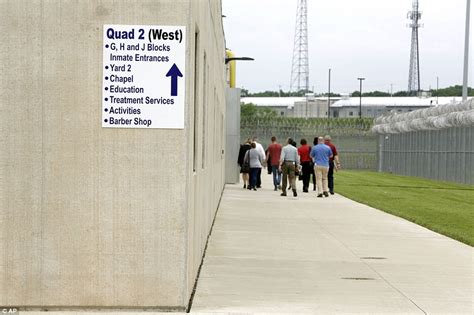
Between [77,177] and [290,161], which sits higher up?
[77,177]

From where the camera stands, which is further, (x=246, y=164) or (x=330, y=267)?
(x=246, y=164)

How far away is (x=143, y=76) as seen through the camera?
8.17 m

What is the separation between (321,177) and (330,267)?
50.2 feet

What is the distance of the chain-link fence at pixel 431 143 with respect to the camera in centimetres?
3847

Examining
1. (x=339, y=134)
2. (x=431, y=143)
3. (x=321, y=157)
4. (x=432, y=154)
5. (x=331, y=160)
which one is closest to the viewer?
(x=321, y=157)

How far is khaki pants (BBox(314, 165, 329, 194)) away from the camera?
85.7ft

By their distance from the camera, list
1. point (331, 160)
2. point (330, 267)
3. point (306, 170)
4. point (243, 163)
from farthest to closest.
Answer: point (243, 163) → point (306, 170) → point (331, 160) → point (330, 267)

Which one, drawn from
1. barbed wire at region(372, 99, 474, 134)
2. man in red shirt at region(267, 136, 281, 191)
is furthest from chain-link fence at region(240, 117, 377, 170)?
man in red shirt at region(267, 136, 281, 191)

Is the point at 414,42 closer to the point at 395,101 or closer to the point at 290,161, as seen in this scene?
the point at 395,101

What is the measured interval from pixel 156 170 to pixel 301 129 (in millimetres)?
46317

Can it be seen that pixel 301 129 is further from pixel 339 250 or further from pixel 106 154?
pixel 106 154

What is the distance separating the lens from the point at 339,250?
44.5 feet

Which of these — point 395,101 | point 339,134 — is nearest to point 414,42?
point 395,101

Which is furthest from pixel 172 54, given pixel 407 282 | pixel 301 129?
pixel 301 129
